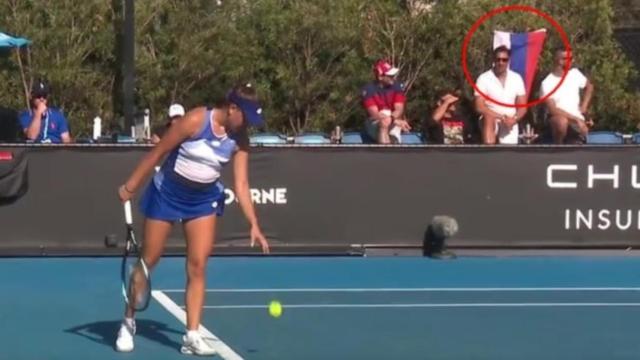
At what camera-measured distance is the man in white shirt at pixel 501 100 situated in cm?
1573

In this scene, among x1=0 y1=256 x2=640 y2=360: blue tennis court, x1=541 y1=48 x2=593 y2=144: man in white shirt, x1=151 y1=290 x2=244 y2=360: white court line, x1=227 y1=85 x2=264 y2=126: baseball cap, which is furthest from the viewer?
x1=541 y1=48 x2=593 y2=144: man in white shirt

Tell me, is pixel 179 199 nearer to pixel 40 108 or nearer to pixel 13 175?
pixel 13 175

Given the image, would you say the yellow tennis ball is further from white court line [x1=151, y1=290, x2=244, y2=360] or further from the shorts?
the shorts

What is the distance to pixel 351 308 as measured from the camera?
11.5 m

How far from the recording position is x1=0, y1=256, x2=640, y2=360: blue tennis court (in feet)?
31.7

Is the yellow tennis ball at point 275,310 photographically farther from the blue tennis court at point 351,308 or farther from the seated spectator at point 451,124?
the seated spectator at point 451,124

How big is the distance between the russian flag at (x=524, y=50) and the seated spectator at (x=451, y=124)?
131cm

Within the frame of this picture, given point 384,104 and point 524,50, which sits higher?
point 524,50

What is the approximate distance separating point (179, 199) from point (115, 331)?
4.75 ft

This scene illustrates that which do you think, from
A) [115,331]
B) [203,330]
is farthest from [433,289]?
[115,331]

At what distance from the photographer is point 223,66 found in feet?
70.5

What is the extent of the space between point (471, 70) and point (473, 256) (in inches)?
276

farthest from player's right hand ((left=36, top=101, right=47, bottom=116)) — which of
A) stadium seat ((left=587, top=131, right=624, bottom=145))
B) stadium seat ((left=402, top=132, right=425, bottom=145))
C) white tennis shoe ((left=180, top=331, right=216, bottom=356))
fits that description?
white tennis shoe ((left=180, top=331, right=216, bottom=356))

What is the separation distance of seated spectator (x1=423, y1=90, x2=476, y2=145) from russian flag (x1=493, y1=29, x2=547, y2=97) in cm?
131
